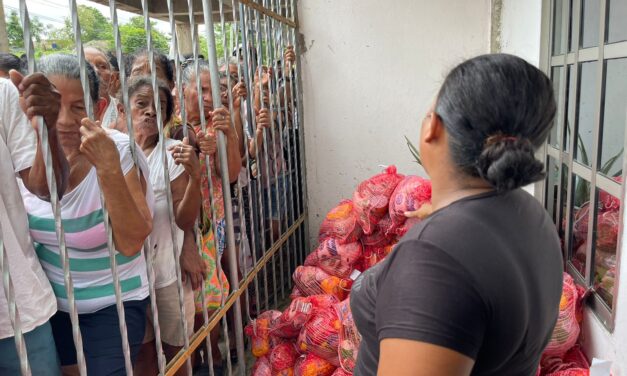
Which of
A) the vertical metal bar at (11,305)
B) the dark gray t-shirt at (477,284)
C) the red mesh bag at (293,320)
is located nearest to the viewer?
the dark gray t-shirt at (477,284)

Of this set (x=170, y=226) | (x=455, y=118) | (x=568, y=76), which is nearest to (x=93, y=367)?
(x=170, y=226)

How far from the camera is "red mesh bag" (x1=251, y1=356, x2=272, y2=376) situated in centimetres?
260

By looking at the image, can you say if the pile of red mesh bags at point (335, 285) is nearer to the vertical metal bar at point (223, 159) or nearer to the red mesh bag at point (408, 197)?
the red mesh bag at point (408, 197)

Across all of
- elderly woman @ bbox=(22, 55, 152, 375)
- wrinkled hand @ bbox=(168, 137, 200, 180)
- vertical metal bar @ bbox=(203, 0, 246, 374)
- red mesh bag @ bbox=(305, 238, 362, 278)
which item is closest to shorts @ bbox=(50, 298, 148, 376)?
elderly woman @ bbox=(22, 55, 152, 375)

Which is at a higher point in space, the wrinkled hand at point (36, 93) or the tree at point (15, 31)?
the tree at point (15, 31)

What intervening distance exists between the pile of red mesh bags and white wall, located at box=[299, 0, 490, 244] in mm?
670

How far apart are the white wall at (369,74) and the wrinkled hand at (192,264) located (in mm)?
2130

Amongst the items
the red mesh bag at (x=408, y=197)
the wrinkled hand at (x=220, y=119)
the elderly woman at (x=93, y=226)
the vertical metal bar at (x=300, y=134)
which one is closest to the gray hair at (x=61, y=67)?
the elderly woman at (x=93, y=226)

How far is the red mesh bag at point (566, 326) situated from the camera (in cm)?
178

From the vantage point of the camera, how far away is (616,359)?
151 cm

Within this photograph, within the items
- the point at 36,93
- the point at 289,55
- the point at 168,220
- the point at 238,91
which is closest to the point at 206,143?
the point at 168,220

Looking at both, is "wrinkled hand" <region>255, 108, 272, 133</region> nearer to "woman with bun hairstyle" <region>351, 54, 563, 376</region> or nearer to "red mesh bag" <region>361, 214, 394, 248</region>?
"red mesh bag" <region>361, 214, 394, 248</region>

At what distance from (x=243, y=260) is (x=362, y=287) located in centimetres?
178

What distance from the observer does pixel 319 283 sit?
10.0 ft
